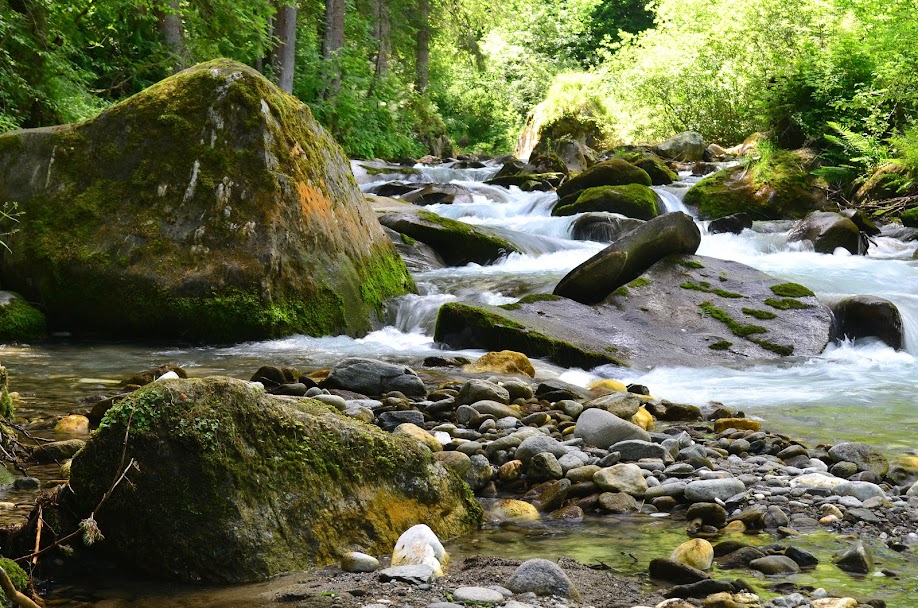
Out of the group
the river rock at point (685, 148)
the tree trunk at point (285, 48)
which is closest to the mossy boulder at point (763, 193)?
the river rock at point (685, 148)

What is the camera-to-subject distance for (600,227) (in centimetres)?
1488

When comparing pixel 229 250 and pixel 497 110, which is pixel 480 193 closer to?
pixel 229 250

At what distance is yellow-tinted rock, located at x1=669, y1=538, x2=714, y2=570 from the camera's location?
3.17 meters

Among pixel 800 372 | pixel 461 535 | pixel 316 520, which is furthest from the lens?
pixel 800 372

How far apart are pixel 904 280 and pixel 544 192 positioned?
28.7ft

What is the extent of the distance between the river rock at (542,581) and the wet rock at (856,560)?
101 centimetres

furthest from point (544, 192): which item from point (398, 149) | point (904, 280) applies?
point (398, 149)

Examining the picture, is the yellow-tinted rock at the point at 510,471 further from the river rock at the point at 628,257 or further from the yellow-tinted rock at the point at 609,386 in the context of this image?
the river rock at the point at 628,257

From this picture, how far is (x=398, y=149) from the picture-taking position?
96.7 feet

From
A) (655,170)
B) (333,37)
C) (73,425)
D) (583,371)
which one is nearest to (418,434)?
(73,425)

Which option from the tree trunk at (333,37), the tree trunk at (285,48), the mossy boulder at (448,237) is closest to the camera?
the mossy boulder at (448,237)

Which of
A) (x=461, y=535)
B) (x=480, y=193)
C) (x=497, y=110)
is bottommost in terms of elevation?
(x=461, y=535)

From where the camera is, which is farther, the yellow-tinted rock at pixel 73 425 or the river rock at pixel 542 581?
the yellow-tinted rock at pixel 73 425

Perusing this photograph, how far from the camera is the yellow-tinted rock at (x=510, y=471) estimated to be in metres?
4.33
